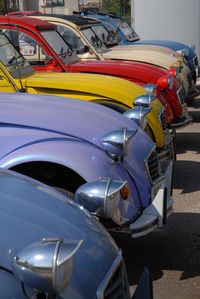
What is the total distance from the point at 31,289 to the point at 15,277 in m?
0.07

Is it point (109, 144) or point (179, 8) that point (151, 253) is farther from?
point (179, 8)

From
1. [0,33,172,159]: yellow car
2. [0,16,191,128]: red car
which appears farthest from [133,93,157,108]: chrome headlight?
[0,16,191,128]: red car

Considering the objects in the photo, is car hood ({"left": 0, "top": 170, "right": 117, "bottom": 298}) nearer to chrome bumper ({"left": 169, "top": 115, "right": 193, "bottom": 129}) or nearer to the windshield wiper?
the windshield wiper

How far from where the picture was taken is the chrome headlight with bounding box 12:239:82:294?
2146mm

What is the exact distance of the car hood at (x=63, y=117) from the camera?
4.63 m

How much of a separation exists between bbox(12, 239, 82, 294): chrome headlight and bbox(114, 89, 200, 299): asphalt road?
238cm

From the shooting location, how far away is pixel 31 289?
2.24 m

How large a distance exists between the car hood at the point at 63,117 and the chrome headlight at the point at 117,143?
0.07 meters

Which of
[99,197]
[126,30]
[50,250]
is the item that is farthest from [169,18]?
[50,250]

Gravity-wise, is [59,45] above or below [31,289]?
below

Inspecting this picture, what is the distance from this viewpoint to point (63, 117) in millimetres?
4773

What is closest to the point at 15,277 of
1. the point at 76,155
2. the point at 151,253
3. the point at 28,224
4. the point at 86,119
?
the point at 28,224

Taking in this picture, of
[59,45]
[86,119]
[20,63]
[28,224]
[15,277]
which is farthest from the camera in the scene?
[59,45]

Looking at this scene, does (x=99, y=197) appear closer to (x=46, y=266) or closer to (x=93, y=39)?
(x=46, y=266)
